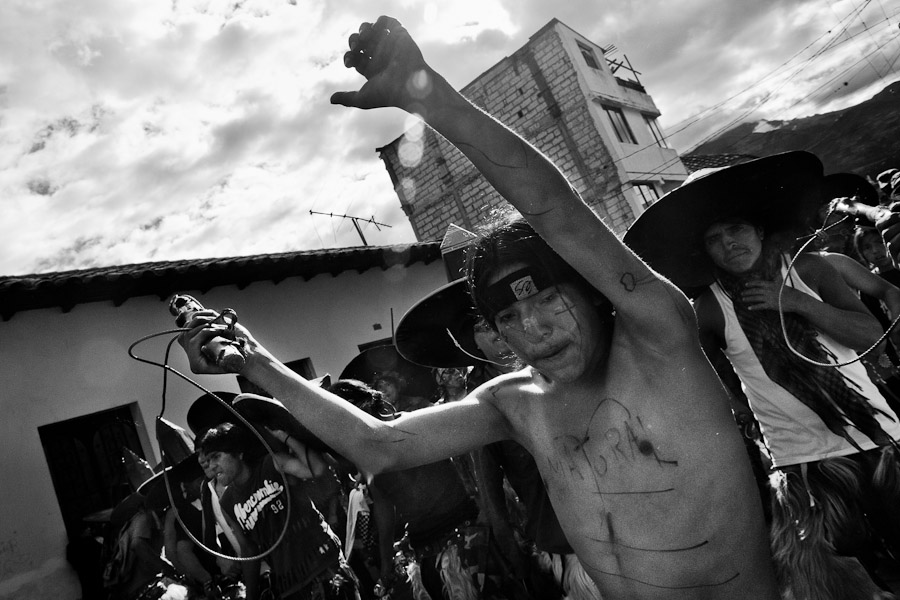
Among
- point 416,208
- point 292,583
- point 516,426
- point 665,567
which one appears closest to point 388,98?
point 516,426

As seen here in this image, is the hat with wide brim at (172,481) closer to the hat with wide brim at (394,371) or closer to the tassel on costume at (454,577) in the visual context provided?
the hat with wide brim at (394,371)

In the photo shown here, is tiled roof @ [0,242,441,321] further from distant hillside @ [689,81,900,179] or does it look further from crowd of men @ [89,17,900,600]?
distant hillside @ [689,81,900,179]

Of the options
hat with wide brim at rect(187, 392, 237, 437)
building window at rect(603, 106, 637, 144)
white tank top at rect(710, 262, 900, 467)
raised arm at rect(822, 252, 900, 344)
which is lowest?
white tank top at rect(710, 262, 900, 467)

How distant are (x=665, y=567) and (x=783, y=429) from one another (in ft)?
5.10

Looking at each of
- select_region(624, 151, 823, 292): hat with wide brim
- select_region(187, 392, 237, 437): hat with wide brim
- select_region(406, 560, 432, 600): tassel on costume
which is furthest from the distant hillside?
select_region(406, 560, 432, 600): tassel on costume

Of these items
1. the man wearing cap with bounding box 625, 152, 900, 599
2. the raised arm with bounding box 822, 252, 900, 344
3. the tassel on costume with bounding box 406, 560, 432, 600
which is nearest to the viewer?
the man wearing cap with bounding box 625, 152, 900, 599

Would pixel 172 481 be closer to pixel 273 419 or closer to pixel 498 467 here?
pixel 273 419

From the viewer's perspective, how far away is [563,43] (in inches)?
920

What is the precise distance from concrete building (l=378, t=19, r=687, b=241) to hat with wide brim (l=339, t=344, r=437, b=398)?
51.4 ft

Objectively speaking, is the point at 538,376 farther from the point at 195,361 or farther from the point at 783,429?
the point at 783,429

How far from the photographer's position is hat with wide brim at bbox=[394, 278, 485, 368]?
9.07 ft

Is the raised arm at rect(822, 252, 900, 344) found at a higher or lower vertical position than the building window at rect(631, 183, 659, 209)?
lower

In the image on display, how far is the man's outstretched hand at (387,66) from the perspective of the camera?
124 cm

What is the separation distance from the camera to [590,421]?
162 centimetres
